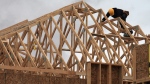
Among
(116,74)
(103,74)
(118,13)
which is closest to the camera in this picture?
(103,74)

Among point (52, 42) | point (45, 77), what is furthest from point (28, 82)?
point (52, 42)

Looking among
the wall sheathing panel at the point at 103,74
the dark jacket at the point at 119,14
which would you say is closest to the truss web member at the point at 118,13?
the dark jacket at the point at 119,14

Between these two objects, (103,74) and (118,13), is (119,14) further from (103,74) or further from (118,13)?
(103,74)

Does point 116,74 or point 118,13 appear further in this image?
point 118,13

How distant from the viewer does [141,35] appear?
56000 millimetres

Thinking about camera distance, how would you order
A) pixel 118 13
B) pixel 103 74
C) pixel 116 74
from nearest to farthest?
pixel 103 74 < pixel 116 74 < pixel 118 13

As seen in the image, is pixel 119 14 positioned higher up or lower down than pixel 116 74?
higher up

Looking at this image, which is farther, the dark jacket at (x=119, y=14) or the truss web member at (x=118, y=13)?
the dark jacket at (x=119, y=14)

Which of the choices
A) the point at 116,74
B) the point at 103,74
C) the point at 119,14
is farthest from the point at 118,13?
the point at 103,74

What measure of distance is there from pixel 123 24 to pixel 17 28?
28.0ft

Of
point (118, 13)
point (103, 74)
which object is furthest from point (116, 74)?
point (118, 13)

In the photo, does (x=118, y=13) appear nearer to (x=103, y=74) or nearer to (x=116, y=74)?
(x=116, y=74)

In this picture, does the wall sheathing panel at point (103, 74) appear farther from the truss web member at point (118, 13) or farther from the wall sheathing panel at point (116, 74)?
the truss web member at point (118, 13)

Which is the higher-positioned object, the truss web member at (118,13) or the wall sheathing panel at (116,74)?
the truss web member at (118,13)
